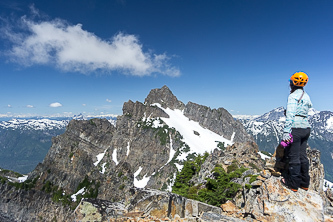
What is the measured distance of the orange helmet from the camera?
356 inches

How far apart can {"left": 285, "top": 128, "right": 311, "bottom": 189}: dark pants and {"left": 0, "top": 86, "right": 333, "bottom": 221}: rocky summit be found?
772mm

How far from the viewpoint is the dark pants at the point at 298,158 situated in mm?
8805

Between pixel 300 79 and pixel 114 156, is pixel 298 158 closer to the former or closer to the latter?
pixel 300 79

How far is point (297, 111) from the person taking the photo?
8945 millimetres

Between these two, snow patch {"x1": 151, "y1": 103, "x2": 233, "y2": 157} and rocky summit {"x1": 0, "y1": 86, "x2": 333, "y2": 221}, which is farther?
snow patch {"x1": 151, "y1": 103, "x2": 233, "y2": 157}

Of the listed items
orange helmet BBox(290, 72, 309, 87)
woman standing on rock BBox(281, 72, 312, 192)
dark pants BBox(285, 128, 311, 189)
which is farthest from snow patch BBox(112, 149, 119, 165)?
orange helmet BBox(290, 72, 309, 87)

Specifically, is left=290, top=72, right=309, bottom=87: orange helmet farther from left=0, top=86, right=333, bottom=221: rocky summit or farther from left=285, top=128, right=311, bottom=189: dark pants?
left=0, top=86, right=333, bottom=221: rocky summit

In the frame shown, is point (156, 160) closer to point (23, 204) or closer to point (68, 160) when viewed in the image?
point (68, 160)

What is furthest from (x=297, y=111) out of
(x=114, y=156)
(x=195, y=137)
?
(x=114, y=156)

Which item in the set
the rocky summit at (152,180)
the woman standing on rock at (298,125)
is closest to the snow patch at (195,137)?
the rocky summit at (152,180)

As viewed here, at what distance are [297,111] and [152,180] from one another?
132 m

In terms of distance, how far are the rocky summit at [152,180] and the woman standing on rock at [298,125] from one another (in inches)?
67.5

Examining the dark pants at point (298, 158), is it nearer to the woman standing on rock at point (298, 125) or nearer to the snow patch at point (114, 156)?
the woman standing on rock at point (298, 125)

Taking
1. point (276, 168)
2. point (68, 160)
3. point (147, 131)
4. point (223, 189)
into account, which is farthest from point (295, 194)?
point (147, 131)
